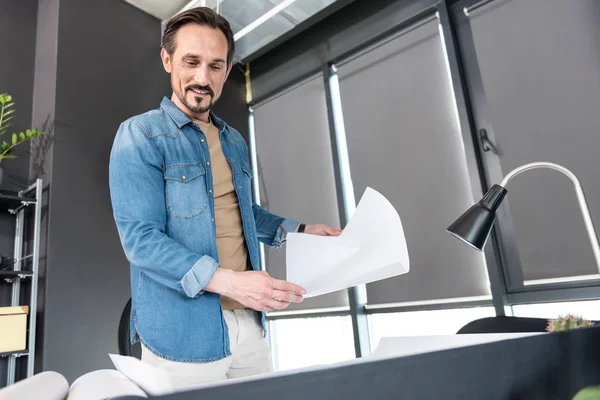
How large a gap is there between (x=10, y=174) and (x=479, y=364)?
9.21 ft

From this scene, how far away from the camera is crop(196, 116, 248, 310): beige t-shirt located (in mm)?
1059

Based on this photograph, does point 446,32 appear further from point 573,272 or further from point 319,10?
point 573,272

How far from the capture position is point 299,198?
3.20m

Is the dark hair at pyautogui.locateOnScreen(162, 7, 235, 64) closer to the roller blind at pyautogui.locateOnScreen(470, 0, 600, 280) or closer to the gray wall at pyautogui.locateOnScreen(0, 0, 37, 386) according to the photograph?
the roller blind at pyautogui.locateOnScreen(470, 0, 600, 280)

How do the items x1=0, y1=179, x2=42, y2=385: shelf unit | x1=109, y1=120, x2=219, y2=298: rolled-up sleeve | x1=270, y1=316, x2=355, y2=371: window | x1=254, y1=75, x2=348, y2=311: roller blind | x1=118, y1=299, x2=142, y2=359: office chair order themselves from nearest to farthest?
x1=109, y1=120, x2=219, y2=298: rolled-up sleeve
x1=118, y1=299, x2=142, y2=359: office chair
x1=0, y1=179, x2=42, y2=385: shelf unit
x1=270, y1=316, x2=355, y2=371: window
x1=254, y1=75, x2=348, y2=311: roller blind

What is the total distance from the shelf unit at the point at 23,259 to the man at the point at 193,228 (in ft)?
4.73

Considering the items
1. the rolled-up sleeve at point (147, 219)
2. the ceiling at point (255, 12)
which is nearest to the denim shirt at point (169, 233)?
the rolled-up sleeve at point (147, 219)

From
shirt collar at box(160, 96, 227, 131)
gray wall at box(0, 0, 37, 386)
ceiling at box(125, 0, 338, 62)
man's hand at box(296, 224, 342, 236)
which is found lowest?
man's hand at box(296, 224, 342, 236)

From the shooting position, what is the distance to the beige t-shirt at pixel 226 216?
106cm

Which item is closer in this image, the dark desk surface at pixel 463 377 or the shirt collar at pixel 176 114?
the dark desk surface at pixel 463 377

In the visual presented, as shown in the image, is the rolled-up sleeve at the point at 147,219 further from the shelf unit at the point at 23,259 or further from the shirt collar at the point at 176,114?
the shelf unit at the point at 23,259

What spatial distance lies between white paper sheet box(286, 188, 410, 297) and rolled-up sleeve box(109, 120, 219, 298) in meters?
0.18

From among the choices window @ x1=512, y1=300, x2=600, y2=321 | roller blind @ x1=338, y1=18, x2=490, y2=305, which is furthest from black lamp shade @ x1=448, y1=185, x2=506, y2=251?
roller blind @ x1=338, y1=18, x2=490, y2=305

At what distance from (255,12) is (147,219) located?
253cm
